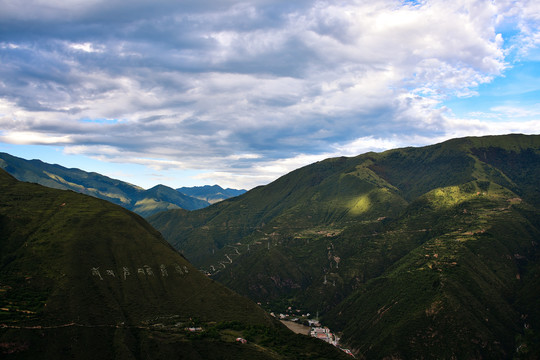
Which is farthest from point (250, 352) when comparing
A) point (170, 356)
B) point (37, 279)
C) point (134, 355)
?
point (37, 279)

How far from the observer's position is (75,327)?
168 meters

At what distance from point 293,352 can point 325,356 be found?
53.4ft

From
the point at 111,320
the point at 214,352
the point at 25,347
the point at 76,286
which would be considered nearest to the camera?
the point at 25,347

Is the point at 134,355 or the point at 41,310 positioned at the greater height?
the point at 41,310

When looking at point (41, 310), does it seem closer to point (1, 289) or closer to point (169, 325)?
point (1, 289)

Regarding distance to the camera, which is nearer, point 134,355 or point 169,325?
point 134,355

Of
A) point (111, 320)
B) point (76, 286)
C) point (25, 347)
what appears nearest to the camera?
point (25, 347)

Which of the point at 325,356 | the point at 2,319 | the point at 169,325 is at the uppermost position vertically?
the point at 2,319

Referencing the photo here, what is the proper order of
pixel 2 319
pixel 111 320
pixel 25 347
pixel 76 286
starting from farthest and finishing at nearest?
1. pixel 76 286
2. pixel 111 320
3. pixel 2 319
4. pixel 25 347

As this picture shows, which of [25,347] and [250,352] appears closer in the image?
[25,347]

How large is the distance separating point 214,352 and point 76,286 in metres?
85.4

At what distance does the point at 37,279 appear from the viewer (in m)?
198

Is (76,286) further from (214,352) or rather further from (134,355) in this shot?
(214,352)

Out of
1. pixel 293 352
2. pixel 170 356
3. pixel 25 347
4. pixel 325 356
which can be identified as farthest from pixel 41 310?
A: pixel 325 356
